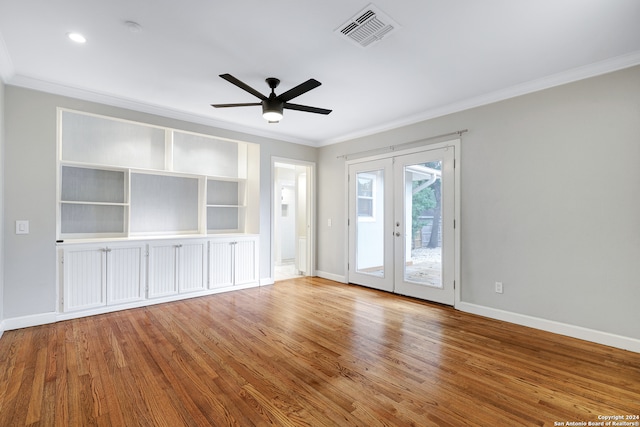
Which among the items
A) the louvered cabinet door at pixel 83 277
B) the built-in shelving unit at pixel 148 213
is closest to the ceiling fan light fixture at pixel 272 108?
the built-in shelving unit at pixel 148 213

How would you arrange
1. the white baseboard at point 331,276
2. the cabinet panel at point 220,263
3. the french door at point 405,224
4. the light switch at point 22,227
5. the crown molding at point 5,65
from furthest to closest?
the white baseboard at point 331,276 < the cabinet panel at point 220,263 < the french door at point 405,224 < the light switch at point 22,227 < the crown molding at point 5,65

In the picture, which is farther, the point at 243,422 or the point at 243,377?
the point at 243,377

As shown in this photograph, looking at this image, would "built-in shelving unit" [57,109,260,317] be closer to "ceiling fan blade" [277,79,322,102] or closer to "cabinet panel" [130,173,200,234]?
"cabinet panel" [130,173,200,234]

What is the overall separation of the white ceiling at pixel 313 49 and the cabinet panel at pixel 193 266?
2024mm

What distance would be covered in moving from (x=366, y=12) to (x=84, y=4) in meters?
2.01

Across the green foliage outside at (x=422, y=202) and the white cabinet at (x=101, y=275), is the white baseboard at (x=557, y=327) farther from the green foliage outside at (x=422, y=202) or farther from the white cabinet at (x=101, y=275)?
the white cabinet at (x=101, y=275)

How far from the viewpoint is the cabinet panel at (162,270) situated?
412 cm

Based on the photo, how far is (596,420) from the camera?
182cm

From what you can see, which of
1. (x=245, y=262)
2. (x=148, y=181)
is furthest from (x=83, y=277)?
(x=245, y=262)

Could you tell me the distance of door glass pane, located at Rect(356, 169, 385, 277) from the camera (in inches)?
197

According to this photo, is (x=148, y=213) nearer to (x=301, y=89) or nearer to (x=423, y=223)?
(x=301, y=89)

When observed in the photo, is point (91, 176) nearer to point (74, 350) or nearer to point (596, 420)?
point (74, 350)

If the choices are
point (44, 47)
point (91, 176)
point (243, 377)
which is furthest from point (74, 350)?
point (44, 47)

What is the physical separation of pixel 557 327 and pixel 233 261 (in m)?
4.30
